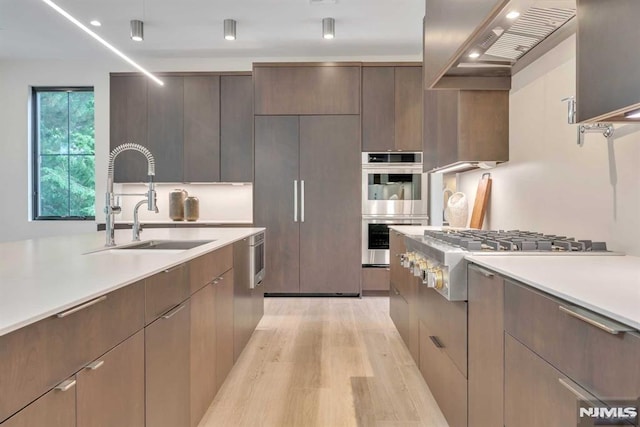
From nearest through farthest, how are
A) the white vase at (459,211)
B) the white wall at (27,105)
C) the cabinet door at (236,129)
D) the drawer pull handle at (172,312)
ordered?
the drawer pull handle at (172,312), the white vase at (459,211), the cabinet door at (236,129), the white wall at (27,105)

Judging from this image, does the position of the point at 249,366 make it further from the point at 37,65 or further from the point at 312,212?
the point at 37,65

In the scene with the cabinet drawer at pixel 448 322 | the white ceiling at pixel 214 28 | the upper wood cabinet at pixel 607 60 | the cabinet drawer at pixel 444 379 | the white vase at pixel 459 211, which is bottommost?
the cabinet drawer at pixel 444 379

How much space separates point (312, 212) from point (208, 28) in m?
2.35

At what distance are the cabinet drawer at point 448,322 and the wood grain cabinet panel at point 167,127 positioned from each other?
3.82 m

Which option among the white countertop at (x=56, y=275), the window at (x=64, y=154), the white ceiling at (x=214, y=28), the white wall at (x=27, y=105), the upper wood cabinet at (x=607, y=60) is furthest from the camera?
the window at (x=64, y=154)

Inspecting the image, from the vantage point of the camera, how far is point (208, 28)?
447cm

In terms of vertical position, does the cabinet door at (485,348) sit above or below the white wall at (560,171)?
below

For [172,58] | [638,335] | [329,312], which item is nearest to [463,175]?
[329,312]

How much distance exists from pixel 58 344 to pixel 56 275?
0.42 m

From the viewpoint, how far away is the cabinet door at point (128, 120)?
16.7ft

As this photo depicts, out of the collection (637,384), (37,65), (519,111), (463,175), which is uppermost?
(37,65)

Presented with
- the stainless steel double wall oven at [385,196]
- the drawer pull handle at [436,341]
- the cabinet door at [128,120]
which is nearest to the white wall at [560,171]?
the drawer pull handle at [436,341]

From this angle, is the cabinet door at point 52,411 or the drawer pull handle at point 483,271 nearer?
the cabinet door at point 52,411

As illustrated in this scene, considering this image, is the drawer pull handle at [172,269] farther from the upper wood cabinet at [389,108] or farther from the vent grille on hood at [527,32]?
the upper wood cabinet at [389,108]
